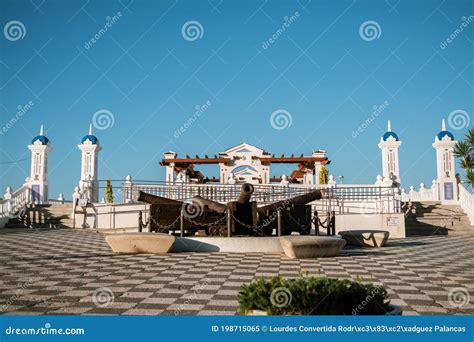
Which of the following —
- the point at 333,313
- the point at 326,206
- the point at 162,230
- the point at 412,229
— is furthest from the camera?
the point at 326,206

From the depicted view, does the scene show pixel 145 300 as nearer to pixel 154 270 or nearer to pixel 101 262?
pixel 154 270

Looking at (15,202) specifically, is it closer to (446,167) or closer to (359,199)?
(359,199)

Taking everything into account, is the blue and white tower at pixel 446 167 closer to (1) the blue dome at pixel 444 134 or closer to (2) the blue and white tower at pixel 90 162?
(1) the blue dome at pixel 444 134

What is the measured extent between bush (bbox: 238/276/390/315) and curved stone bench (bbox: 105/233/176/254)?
23.0ft

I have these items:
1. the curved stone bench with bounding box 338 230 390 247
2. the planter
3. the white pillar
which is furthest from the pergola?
the planter

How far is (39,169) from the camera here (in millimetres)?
22656

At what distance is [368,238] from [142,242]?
7.07 m

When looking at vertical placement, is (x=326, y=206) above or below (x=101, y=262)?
above

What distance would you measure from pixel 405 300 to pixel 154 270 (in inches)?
169

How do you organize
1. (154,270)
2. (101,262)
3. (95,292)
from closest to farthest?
(95,292), (154,270), (101,262)

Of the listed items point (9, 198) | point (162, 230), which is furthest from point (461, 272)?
point (9, 198)

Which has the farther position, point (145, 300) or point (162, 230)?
point (162, 230)

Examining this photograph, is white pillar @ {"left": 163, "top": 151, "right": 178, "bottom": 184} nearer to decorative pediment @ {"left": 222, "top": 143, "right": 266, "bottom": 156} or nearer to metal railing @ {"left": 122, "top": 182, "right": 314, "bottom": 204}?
decorative pediment @ {"left": 222, "top": 143, "right": 266, "bottom": 156}

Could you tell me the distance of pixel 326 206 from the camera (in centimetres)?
1872
